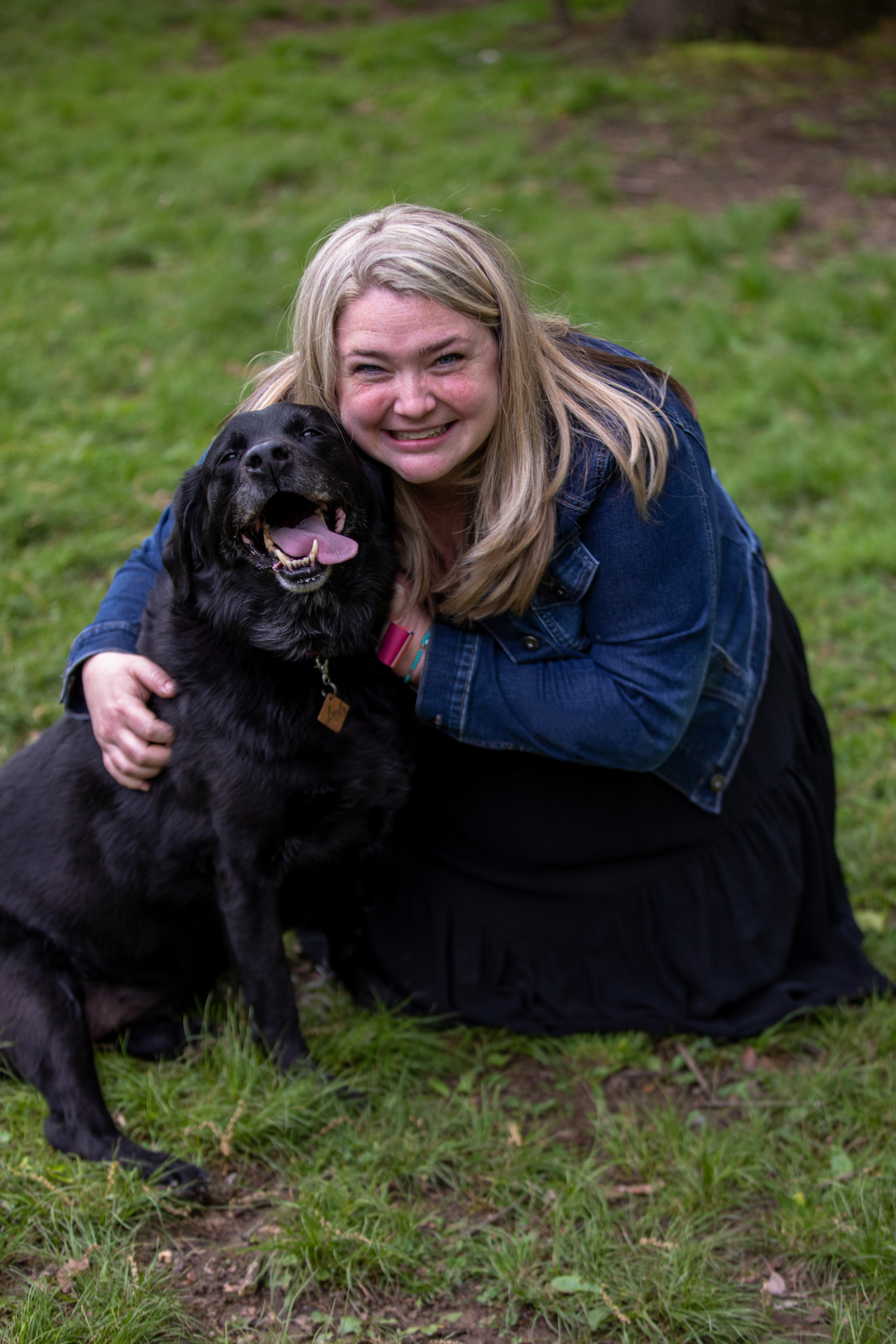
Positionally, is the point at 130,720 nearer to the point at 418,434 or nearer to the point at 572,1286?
the point at 418,434

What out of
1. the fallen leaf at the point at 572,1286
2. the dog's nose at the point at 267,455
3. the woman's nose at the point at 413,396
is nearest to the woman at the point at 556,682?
the woman's nose at the point at 413,396

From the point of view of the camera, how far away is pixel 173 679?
2377mm

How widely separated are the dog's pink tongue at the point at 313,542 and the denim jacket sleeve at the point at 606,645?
0.28 metres

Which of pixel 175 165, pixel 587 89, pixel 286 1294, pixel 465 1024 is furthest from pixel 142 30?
pixel 286 1294

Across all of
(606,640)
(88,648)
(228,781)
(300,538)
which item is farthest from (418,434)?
(88,648)

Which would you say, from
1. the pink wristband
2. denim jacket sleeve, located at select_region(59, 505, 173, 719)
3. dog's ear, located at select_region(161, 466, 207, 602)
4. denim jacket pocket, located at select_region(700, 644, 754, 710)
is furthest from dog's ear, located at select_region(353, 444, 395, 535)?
denim jacket pocket, located at select_region(700, 644, 754, 710)

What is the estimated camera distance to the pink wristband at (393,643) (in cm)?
242

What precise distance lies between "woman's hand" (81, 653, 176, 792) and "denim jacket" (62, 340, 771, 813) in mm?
141

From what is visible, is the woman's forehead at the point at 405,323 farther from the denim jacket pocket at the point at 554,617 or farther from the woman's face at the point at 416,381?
the denim jacket pocket at the point at 554,617

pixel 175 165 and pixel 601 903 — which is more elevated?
pixel 175 165

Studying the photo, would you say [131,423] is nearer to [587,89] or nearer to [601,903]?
[601,903]

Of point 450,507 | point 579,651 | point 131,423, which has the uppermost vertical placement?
point 450,507

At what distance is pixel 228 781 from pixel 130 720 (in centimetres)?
26

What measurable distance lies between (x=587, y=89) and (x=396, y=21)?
2905 millimetres
